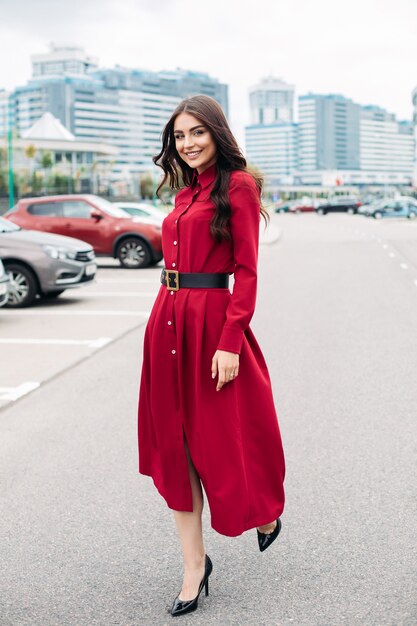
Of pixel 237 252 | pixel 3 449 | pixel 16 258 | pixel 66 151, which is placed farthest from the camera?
pixel 66 151

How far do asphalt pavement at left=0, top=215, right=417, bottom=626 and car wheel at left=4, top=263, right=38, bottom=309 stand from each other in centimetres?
260

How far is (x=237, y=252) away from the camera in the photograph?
3.05m

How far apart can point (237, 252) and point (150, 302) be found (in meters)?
10.3

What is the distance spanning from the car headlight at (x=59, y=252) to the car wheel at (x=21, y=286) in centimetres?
38

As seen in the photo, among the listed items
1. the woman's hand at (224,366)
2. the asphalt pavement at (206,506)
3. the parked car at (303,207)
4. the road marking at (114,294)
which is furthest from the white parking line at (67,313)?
the parked car at (303,207)

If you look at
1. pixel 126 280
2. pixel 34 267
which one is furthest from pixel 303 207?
pixel 34 267

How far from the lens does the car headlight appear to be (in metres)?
12.6

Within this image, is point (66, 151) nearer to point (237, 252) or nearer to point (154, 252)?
point (154, 252)

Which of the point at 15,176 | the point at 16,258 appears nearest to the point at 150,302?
the point at 16,258

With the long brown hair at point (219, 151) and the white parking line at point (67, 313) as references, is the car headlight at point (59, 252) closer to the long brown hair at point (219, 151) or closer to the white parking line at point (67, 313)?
the white parking line at point (67, 313)

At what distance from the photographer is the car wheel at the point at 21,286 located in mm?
12523

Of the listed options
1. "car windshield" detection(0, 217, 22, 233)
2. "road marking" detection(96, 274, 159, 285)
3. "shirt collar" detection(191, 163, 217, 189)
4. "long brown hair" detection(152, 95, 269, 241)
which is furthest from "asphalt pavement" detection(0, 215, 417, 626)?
"road marking" detection(96, 274, 159, 285)

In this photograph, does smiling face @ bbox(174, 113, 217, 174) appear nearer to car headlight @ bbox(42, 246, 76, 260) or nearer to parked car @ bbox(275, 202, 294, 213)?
car headlight @ bbox(42, 246, 76, 260)

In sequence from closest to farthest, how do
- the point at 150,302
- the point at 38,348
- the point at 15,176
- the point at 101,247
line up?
the point at 38,348 < the point at 150,302 < the point at 101,247 < the point at 15,176
